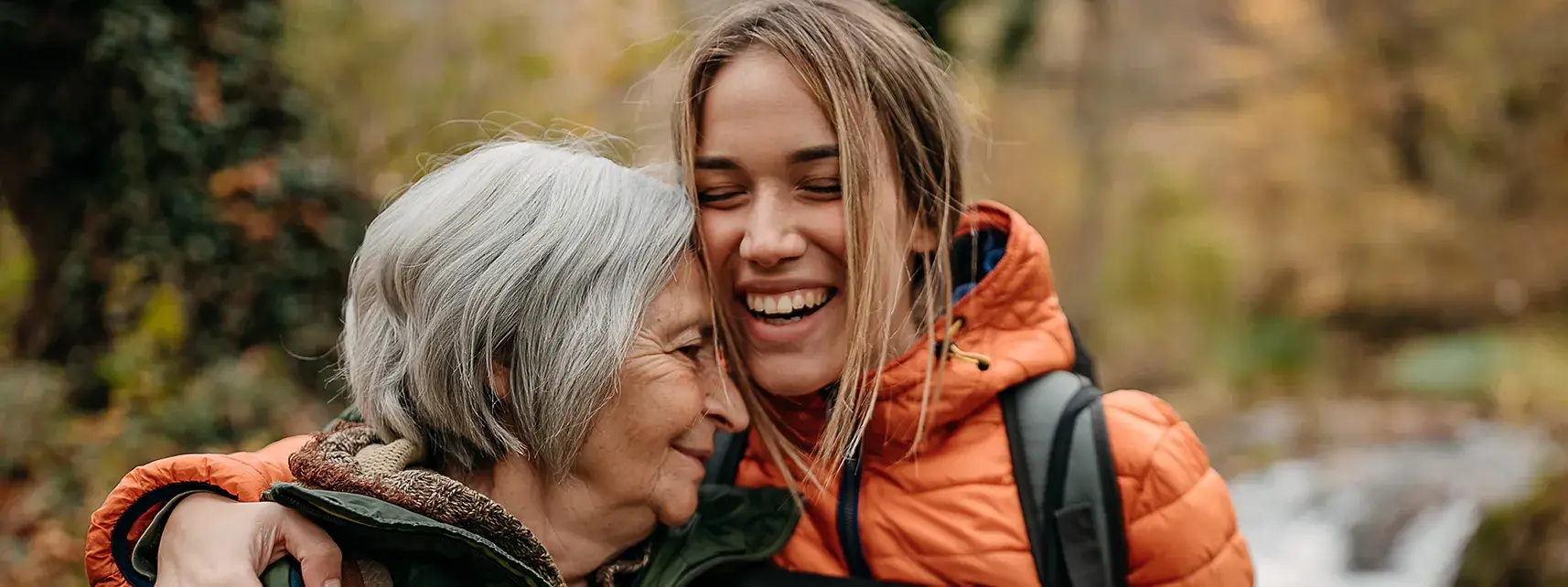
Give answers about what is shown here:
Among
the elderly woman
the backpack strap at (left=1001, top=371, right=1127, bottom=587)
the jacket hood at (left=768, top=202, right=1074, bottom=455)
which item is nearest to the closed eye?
the elderly woman

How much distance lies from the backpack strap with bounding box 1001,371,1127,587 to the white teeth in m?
0.44

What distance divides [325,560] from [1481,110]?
1442 centimetres

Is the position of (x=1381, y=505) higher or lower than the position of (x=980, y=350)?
lower

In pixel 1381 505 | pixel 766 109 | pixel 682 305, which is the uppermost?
pixel 766 109

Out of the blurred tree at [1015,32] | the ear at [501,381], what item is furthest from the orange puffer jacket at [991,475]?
the blurred tree at [1015,32]

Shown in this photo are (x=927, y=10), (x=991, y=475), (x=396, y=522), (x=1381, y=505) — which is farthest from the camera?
(x=1381, y=505)

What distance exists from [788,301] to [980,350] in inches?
15.7

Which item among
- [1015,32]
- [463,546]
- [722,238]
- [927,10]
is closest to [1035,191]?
[1015,32]

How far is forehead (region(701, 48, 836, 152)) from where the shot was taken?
1.94 metres

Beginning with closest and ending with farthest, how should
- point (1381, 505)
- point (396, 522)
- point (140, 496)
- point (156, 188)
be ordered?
point (396, 522) → point (140, 496) → point (156, 188) → point (1381, 505)

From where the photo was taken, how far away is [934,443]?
2.12 metres

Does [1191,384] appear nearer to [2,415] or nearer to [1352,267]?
[1352,267]

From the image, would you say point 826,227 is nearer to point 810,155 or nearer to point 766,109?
point 810,155

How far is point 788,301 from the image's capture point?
204 cm
